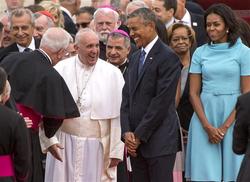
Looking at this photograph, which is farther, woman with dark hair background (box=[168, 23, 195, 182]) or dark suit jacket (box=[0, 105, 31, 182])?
woman with dark hair background (box=[168, 23, 195, 182])

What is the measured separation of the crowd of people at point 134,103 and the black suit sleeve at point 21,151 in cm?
97

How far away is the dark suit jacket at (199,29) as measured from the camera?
1453cm

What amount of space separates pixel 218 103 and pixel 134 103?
3.15 ft

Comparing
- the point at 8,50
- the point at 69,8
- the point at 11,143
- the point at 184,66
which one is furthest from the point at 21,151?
the point at 69,8

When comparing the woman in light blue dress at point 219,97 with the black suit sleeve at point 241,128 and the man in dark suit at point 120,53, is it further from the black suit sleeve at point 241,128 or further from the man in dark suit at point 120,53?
the black suit sleeve at point 241,128

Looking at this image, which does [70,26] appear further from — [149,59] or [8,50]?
[149,59]

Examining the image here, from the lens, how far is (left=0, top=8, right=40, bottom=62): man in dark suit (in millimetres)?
12805

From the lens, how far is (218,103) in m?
11.7

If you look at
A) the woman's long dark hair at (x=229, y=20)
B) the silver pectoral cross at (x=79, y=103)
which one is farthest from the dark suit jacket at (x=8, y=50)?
the woman's long dark hair at (x=229, y=20)

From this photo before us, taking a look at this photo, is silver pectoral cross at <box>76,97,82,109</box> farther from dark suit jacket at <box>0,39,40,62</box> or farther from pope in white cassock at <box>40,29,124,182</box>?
dark suit jacket at <box>0,39,40,62</box>

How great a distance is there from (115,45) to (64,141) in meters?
1.34

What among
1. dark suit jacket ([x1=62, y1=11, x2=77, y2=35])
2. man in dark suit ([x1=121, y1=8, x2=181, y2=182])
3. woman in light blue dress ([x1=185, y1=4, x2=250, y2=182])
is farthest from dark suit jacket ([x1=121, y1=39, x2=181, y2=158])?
dark suit jacket ([x1=62, y1=11, x2=77, y2=35])

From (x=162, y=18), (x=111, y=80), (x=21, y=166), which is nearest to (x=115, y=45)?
(x=111, y=80)

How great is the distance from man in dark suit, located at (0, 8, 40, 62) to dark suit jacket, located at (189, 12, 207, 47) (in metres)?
2.56
